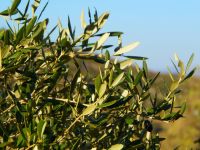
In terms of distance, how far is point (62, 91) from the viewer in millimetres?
3797

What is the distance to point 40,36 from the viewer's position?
3.38 metres

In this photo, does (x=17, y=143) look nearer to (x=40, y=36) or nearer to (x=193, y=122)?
(x=40, y=36)

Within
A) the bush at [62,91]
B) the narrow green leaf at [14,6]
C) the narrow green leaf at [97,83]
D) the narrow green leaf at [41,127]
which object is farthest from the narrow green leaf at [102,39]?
the narrow green leaf at [41,127]

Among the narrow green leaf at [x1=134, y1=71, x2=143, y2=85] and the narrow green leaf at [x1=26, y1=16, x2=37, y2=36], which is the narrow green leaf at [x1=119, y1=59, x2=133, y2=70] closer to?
the narrow green leaf at [x1=134, y1=71, x2=143, y2=85]

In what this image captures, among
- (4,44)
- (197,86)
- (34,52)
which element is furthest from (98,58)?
(197,86)

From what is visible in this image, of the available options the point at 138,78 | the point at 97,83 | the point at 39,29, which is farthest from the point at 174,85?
the point at 39,29

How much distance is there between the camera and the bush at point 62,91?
3.14 meters

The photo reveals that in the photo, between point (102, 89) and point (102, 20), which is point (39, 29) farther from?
point (102, 89)

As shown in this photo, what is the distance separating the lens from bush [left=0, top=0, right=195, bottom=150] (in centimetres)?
314

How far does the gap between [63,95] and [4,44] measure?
2.77ft

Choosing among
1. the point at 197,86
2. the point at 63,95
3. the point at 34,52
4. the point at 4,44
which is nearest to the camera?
the point at 4,44

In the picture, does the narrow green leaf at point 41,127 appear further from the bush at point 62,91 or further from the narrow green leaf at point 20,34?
the narrow green leaf at point 20,34

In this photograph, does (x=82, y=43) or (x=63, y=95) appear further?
(x=63, y=95)

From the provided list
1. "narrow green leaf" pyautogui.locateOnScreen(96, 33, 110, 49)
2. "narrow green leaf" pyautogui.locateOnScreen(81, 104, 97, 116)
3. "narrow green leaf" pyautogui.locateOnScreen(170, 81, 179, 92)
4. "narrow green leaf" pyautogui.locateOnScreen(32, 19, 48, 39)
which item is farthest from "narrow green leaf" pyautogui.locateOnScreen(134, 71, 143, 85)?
"narrow green leaf" pyautogui.locateOnScreen(32, 19, 48, 39)
